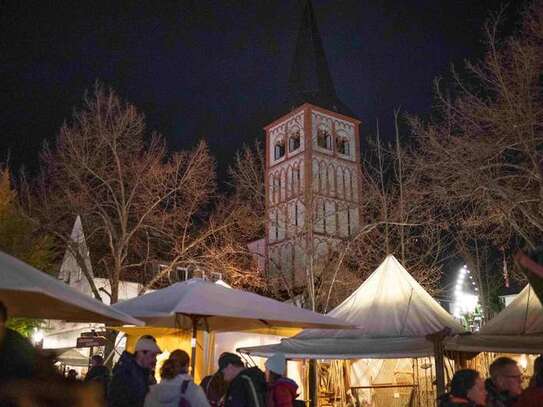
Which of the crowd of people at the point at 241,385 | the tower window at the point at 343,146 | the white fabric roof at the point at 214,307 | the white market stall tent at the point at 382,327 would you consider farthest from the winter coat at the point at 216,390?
the tower window at the point at 343,146

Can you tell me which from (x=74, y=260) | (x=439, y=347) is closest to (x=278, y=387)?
(x=439, y=347)

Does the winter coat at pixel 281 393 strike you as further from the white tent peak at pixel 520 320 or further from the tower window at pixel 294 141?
the tower window at pixel 294 141

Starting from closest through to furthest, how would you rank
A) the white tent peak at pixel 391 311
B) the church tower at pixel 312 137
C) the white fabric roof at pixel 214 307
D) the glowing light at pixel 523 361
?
the white fabric roof at pixel 214 307 → the white tent peak at pixel 391 311 → the glowing light at pixel 523 361 → the church tower at pixel 312 137

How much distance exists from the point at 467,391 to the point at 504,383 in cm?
63

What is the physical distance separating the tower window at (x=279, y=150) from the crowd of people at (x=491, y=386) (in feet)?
156

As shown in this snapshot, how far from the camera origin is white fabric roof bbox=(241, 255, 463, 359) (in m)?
8.73

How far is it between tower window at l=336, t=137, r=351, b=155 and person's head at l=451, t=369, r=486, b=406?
48.4 metres

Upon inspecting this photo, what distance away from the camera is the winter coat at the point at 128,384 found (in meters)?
5.16

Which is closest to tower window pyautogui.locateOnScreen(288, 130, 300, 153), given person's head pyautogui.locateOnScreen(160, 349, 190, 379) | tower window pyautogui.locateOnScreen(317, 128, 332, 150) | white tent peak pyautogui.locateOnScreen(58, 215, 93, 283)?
tower window pyautogui.locateOnScreen(317, 128, 332, 150)

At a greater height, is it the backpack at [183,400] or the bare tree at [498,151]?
the bare tree at [498,151]

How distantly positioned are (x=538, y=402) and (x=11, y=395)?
213cm

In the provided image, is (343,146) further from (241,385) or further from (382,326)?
(241,385)

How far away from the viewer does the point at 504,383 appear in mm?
4785

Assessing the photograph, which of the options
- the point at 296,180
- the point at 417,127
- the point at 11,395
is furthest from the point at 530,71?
the point at 296,180
